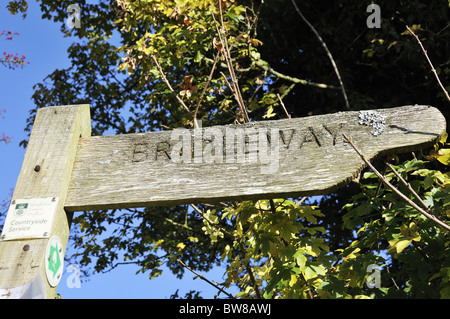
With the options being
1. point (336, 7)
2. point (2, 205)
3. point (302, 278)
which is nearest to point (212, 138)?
point (302, 278)

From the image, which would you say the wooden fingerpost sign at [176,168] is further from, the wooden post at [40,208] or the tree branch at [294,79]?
the tree branch at [294,79]

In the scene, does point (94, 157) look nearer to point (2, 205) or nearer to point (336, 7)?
point (336, 7)

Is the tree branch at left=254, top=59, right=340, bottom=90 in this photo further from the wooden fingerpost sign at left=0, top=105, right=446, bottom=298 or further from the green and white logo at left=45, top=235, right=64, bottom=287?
the green and white logo at left=45, top=235, right=64, bottom=287

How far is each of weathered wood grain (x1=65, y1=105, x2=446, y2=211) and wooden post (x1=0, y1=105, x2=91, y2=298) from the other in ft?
0.23

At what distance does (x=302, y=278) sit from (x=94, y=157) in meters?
1.27

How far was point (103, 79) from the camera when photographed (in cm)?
732

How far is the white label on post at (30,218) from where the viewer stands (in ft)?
6.19

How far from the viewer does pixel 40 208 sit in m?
1.94

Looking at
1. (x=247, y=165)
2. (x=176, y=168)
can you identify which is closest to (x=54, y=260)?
(x=176, y=168)

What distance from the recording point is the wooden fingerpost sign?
1.83 m

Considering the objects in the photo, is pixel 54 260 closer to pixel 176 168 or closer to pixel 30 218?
pixel 30 218

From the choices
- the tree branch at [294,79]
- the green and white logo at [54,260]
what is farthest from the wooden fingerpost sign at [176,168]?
the tree branch at [294,79]

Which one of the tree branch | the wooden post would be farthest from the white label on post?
the tree branch
